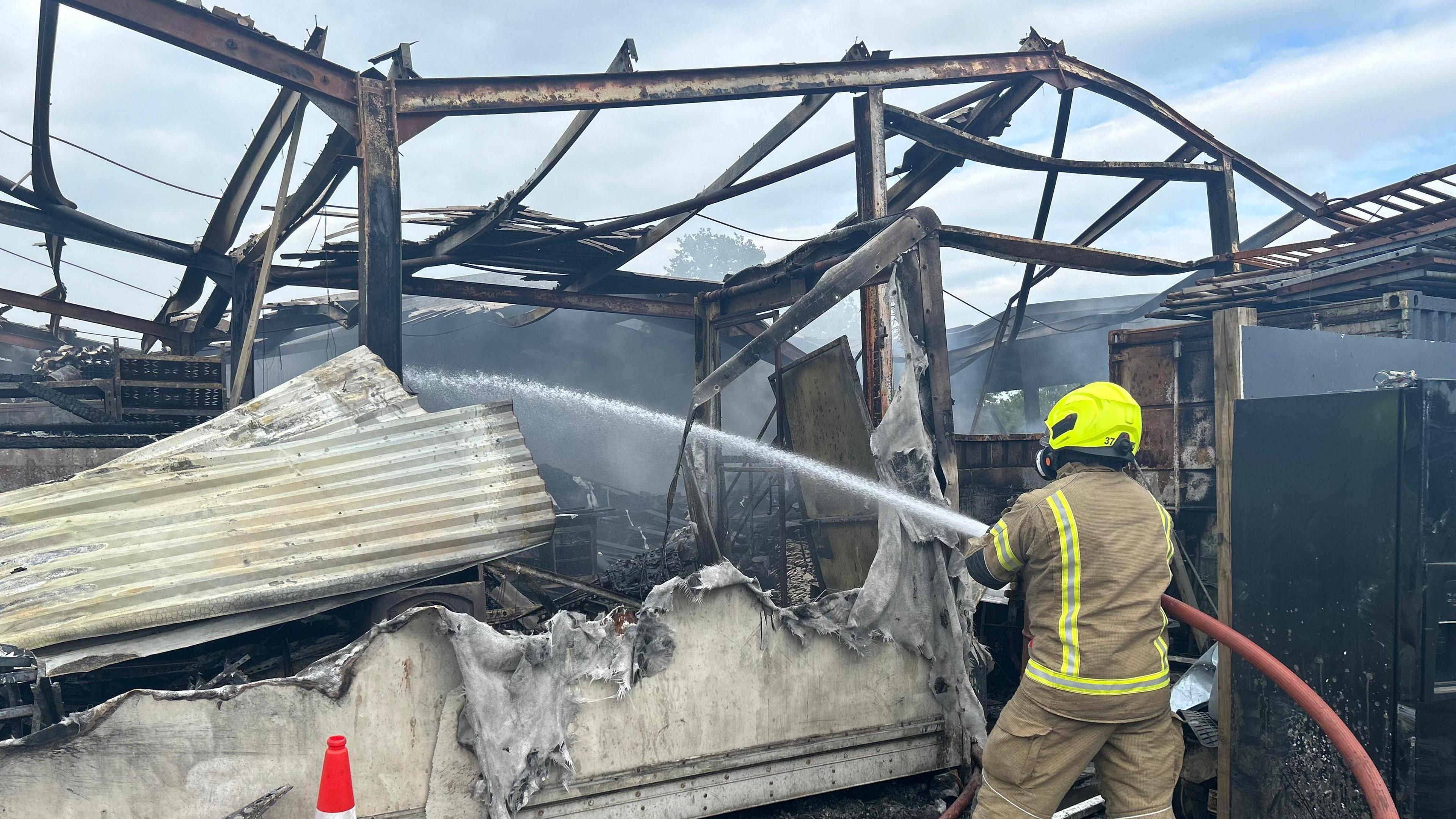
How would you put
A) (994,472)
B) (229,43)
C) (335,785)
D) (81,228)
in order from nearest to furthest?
(335,785), (229,43), (994,472), (81,228)

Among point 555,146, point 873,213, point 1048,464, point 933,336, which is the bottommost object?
point 1048,464

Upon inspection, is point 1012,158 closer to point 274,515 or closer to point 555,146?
point 555,146

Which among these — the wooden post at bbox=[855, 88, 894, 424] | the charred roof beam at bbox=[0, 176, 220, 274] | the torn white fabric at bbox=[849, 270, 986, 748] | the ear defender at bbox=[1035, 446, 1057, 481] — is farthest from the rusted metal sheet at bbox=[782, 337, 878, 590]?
the charred roof beam at bbox=[0, 176, 220, 274]

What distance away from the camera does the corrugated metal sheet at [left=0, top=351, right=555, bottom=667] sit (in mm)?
3270

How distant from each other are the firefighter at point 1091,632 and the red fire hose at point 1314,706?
0.17 metres

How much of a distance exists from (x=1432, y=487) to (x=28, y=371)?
826 inches

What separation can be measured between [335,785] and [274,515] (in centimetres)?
163

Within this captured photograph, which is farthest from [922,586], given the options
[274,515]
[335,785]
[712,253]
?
[712,253]

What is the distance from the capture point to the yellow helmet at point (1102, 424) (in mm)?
2701

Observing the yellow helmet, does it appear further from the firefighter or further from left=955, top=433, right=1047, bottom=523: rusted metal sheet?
left=955, top=433, right=1047, bottom=523: rusted metal sheet

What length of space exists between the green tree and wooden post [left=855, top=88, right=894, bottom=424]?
234 ft

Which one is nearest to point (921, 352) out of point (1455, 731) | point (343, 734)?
point (1455, 731)

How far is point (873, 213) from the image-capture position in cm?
647

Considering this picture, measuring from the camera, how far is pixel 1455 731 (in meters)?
2.76
